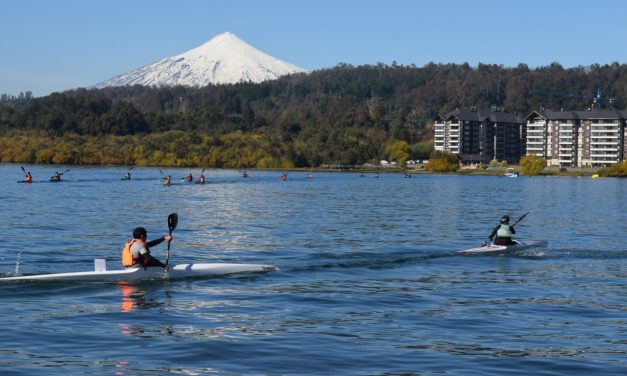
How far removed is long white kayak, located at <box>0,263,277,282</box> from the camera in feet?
83.4

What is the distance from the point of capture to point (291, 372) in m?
16.1

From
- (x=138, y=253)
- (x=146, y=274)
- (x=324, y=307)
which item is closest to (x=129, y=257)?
(x=138, y=253)

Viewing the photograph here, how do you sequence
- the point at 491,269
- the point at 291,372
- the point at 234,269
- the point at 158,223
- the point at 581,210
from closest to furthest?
the point at 291,372
the point at 234,269
the point at 491,269
the point at 158,223
the point at 581,210

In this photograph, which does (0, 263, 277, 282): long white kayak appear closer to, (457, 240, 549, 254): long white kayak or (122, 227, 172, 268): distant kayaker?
(122, 227, 172, 268): distant kayaker

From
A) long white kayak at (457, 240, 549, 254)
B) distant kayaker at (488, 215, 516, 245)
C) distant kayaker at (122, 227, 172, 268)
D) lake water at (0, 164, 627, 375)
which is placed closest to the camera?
lake water at (0, 164, 627, 375)

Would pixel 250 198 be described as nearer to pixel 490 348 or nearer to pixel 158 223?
pixel 158 223

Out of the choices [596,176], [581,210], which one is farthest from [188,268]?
[596,176]

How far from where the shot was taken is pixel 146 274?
85.3ft

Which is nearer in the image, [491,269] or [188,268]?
[188,268]

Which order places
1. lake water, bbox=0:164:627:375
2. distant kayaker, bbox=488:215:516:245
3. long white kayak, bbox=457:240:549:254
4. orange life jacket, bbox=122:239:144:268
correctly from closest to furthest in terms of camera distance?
1. lake water, bbox=0:164:627:375
2. orange life jacket, bbox=122:239:144:268
3. long white kayak, bbox=457:240:549:254
4. distant kayaker, bbox=488:215:516:245

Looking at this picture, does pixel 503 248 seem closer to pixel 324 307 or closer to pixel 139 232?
pixel 324 307

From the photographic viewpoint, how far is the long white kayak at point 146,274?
25.4 m

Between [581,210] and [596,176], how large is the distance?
117 meters

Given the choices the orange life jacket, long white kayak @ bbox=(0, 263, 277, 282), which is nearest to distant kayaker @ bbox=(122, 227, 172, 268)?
the orange life jacket
